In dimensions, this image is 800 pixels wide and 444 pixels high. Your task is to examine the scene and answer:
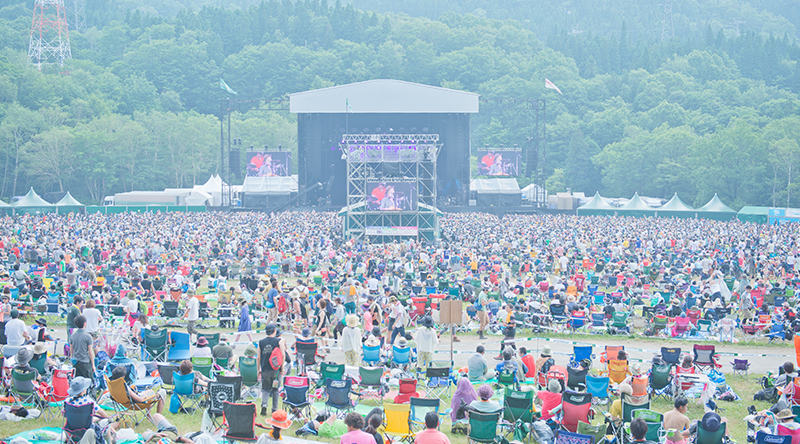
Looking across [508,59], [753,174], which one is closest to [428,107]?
[753,174]

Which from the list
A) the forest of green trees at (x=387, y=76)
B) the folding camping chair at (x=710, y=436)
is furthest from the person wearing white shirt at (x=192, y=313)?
the forest of green trees at (x=387, y=76)

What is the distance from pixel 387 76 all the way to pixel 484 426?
104 meters

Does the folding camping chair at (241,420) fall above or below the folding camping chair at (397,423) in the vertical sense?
above

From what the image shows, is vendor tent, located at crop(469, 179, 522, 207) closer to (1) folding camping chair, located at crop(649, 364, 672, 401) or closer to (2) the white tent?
(2) the white tent

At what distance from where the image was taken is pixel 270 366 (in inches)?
389

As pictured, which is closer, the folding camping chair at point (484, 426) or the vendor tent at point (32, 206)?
the folding camping chair at point (484, 426)

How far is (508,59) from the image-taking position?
374 ft

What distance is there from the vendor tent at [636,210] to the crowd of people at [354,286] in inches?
562

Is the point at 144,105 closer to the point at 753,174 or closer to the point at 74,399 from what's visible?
the point at 753,174

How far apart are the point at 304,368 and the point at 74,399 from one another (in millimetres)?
3734

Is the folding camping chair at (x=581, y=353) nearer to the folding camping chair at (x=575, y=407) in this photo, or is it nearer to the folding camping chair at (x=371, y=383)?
the folding camping chair at (x=371, y=383)

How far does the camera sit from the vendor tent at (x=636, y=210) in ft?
181

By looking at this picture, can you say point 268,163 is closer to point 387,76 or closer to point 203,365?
point 203,365

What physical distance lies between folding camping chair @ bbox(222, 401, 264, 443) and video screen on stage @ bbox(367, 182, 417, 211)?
97.7 feet
